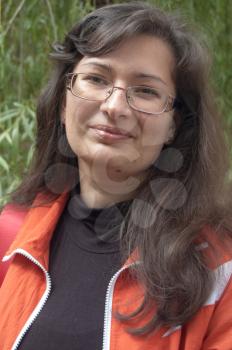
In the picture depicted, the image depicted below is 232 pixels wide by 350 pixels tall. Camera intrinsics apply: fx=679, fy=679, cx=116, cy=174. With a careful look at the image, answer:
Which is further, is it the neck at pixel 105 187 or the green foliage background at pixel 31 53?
the green foliage background at pixel 31 53

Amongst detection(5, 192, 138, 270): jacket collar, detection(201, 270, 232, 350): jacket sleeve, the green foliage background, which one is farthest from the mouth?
the green foliage background

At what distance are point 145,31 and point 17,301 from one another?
0.63 meters

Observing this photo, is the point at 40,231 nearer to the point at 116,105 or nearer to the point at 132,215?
the point at 132,215

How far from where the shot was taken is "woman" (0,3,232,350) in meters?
1.35

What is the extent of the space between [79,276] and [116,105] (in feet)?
1.23

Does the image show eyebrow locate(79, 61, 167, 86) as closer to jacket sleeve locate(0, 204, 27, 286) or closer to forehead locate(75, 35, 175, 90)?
forehead locate(75, 35, 175, 90)

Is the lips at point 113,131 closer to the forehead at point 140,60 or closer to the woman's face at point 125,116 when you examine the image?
the woman's face at point 125,116

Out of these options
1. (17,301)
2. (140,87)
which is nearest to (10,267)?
(17,301)

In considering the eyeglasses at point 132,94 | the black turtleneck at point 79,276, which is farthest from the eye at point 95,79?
the black turtleneck at point 79,276

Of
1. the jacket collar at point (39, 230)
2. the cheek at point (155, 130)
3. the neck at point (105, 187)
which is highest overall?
the cheek at point (155, 130)

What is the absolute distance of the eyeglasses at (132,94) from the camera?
1.41 metres

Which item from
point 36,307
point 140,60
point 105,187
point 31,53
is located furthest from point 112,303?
point 31,53

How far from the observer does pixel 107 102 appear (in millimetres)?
1403

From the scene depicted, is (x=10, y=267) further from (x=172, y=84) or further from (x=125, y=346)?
(x=172, y=84)
